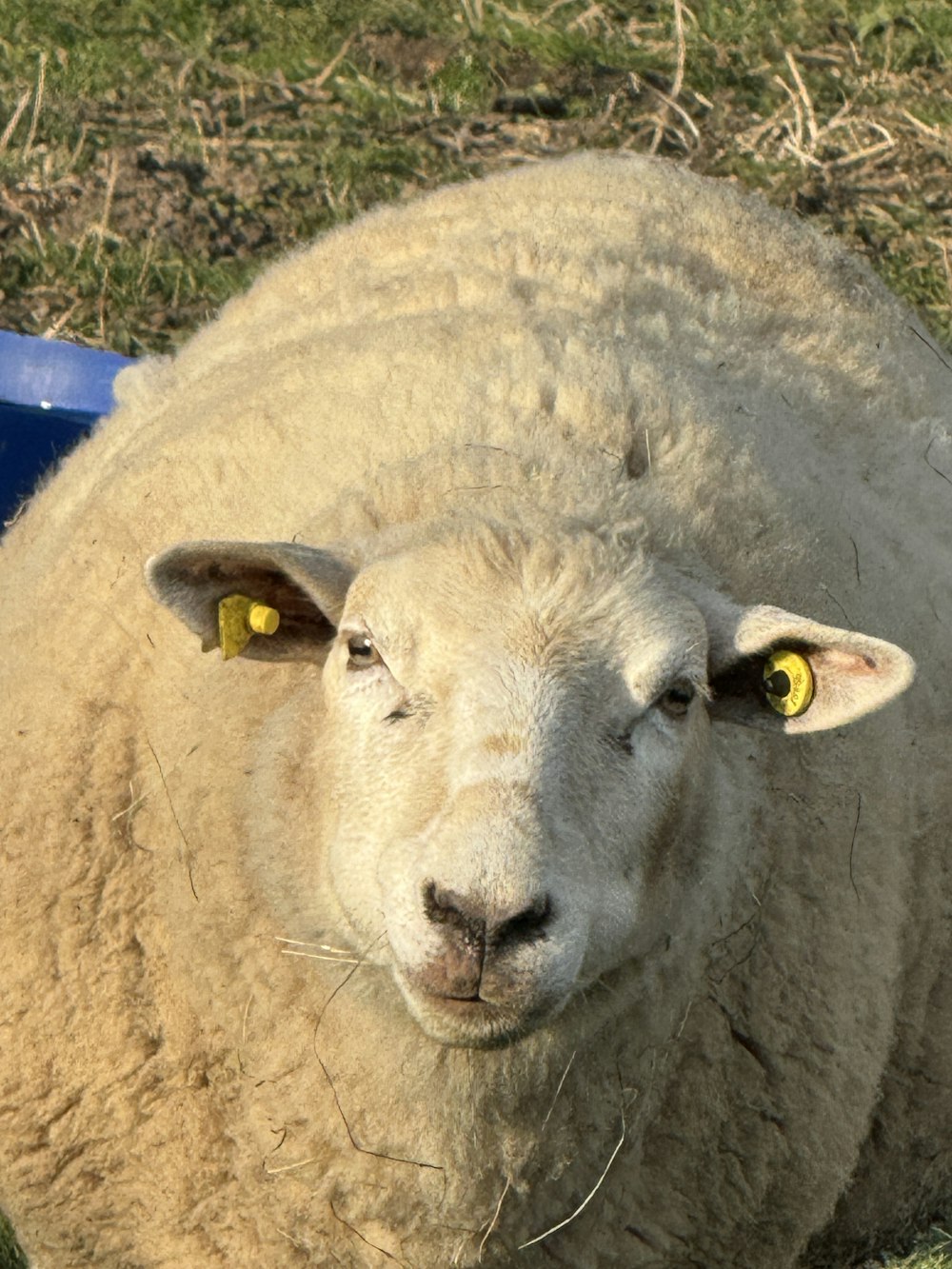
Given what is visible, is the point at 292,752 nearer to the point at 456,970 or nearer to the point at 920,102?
the point at 456,970

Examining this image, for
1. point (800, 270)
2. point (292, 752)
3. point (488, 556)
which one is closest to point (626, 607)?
point (488, 556)

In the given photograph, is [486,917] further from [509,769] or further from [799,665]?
[799,665]

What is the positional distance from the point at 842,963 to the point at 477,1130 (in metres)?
0.86

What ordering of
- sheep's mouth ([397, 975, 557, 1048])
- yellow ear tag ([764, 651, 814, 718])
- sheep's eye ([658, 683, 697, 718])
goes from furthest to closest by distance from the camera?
yellow ear tag ([764, 651, 814, 718]) < sheep's eye ([658, 683, 697, 718]) < sheep's mouth ([397, 975, 557, 1048])

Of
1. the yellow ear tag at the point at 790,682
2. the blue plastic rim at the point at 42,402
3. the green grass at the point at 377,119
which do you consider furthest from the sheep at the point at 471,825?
the green grass at the point at 377,119

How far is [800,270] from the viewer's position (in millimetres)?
5172

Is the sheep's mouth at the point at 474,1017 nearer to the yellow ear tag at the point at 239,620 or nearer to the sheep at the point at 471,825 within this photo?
the sheep at the point at 471,825

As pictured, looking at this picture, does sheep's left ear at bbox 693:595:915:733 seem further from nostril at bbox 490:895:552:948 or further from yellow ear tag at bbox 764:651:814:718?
nostril at bbox 490:895:552:948

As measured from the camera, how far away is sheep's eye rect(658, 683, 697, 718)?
10.6ft

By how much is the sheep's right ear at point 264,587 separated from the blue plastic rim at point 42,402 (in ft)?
8.59

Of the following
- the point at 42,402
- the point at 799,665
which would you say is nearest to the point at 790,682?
A: the point at 799,665

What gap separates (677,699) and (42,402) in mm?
3214

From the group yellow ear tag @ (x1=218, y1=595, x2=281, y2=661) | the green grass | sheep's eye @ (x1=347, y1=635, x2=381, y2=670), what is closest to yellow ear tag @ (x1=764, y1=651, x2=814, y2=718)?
sheep's eye @ (x1=347, y1=635, x2=381, y2=670)

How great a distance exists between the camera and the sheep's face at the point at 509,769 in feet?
9.33
